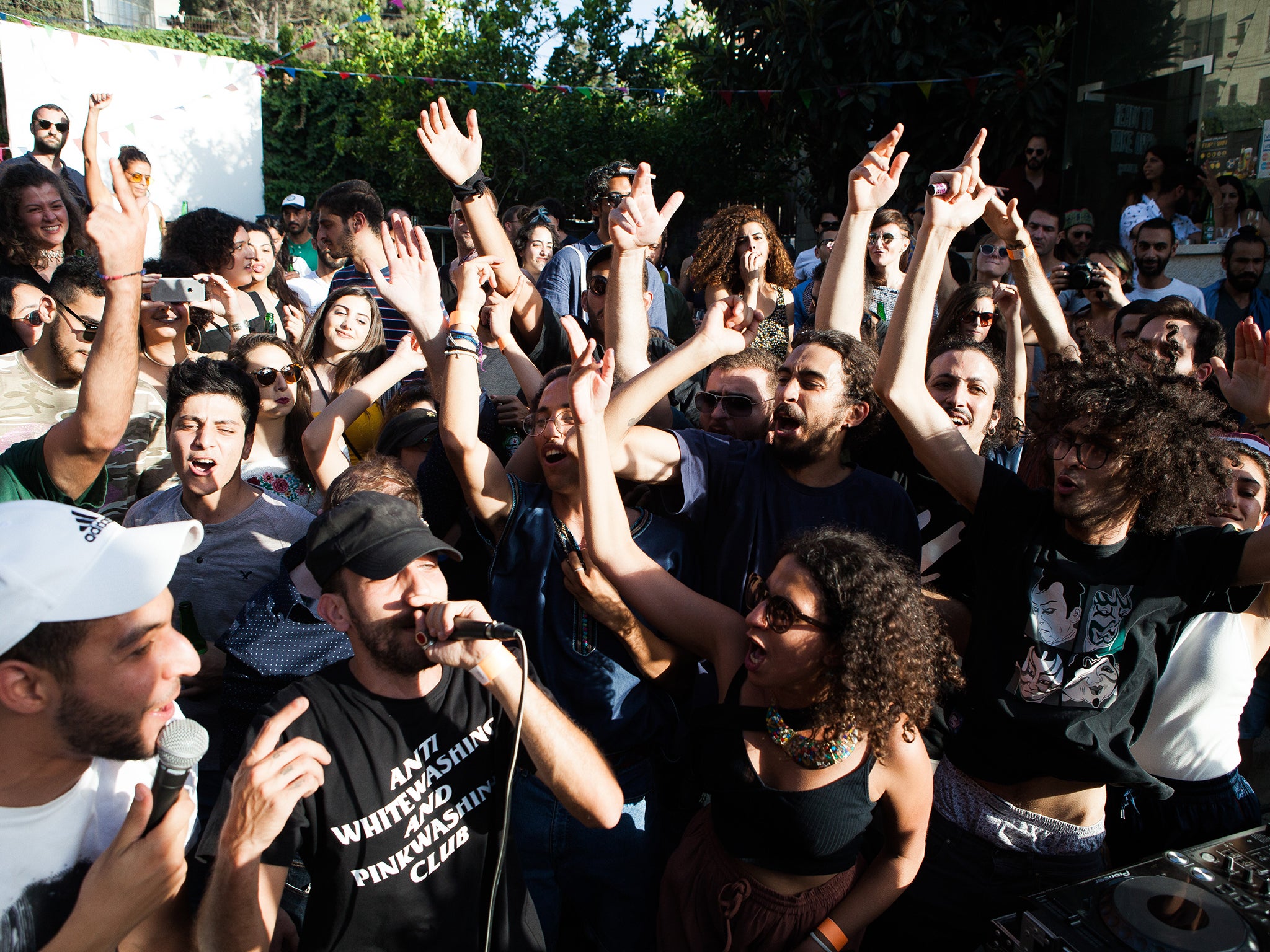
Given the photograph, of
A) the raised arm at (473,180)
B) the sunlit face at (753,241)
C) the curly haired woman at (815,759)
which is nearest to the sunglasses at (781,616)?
the curly haired woman at (815,759)

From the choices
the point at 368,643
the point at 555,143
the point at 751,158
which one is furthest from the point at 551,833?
the point at 555,143

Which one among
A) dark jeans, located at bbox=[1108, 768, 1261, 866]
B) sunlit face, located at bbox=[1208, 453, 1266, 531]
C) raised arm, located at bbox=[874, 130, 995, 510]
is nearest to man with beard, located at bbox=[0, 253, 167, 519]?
raised arm, located at bbox=[874, 130, 995, 510]

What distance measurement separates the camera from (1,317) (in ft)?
12.5

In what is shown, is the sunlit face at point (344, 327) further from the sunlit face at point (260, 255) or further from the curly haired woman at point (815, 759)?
the curly haired woman at point (815, 759)

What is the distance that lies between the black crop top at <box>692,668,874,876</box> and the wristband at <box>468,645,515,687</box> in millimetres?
614

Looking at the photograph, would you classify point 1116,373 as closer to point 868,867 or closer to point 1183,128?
point 868,867

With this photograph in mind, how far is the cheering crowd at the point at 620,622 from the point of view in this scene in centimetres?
150

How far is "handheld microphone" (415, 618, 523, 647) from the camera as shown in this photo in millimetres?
1645

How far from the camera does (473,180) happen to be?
3.57m

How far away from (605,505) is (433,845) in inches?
35.0

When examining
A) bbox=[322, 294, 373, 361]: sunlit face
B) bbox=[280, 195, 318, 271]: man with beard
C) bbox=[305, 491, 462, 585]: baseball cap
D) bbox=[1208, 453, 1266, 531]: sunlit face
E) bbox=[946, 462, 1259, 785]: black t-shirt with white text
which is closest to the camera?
bbox=[305, 491, 462, 585]: baseball cap

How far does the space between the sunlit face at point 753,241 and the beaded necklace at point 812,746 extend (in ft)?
9.57

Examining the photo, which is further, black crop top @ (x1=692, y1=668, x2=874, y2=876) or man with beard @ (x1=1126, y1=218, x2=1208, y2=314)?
man with beard @ (x1=1126, y1=218, x2=1208, y2=314)

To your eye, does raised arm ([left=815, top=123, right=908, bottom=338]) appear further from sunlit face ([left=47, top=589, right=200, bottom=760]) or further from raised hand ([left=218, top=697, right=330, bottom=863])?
sunlit face ([left=47, top=589, right=200, bottom=760])
